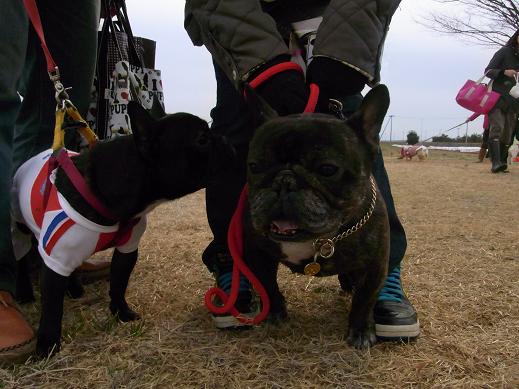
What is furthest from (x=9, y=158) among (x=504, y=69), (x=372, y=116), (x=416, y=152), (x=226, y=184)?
(x=416, y=152)

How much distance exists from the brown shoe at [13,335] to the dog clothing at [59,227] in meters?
0.23

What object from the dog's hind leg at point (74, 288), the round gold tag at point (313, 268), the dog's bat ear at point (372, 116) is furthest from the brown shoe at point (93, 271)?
the dog's bat ear at point (372, 116)

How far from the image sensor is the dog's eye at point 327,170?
142 centimetres

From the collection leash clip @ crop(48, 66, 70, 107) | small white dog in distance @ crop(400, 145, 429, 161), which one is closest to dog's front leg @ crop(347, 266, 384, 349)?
leash clip @ crop(48, 66, 70, 107)

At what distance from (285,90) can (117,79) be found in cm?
107

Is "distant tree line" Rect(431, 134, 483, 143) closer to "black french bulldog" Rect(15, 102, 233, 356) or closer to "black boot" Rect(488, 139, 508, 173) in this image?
"black boot" Rect(488, 139, 508, 173)

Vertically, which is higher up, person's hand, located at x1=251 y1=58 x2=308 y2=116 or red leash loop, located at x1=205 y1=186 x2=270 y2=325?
person's hand, located at x1=251 y1=58 x2=308 y2=116

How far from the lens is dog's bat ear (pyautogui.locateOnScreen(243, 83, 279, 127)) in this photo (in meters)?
1.56

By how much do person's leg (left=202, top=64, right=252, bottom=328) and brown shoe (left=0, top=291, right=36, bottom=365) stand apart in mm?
756

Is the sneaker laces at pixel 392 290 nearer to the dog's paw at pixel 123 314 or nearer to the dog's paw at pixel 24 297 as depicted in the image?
the dog's paw at pixel 123 314

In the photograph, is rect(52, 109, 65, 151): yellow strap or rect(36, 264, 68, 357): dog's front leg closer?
rect(36, 264, 68, 357): dog's front leg

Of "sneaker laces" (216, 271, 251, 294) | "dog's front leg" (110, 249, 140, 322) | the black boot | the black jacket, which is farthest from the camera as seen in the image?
the black boot

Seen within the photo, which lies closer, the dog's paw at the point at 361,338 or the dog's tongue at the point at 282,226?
the dog's tongue at the point at 282,226

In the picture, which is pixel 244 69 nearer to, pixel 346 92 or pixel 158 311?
pixel 346 92
